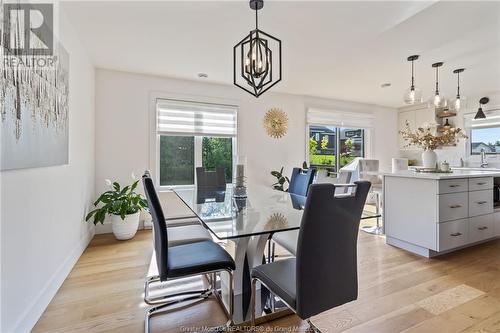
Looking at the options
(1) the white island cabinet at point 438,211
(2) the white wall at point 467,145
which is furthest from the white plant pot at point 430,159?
(2) the white wall at point 467,145

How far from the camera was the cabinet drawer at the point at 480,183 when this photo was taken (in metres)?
2.79

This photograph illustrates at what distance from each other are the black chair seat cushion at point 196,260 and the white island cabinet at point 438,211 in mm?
2256

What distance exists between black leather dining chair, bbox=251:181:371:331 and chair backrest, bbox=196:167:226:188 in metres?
2.11

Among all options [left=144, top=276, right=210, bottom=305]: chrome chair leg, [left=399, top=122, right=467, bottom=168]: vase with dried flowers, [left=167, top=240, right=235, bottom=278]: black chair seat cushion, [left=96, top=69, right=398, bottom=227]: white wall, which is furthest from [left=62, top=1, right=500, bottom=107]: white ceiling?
[left=144, top=276, right=210, bottom=305]: chrome chair leg

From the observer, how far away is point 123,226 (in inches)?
123

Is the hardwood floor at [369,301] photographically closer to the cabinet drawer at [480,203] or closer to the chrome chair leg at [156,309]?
the chrome chair leg at [156,309]

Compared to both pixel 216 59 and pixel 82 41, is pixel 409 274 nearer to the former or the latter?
pixel 216 59

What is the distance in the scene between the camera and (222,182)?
3.31 m

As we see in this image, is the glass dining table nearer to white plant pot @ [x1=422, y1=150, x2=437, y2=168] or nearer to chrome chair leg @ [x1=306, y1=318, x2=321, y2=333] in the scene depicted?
chrome chair leg @ [x1=306, y1=318, x2=321, y2=333]

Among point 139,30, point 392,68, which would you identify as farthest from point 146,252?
point 392,68

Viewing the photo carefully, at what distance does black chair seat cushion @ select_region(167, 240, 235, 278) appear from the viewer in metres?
1.40

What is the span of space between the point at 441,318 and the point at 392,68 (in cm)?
303

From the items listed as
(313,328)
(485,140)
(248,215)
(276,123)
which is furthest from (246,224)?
(485,140)

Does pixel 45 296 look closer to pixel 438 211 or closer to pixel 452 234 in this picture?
pixel 438 211
